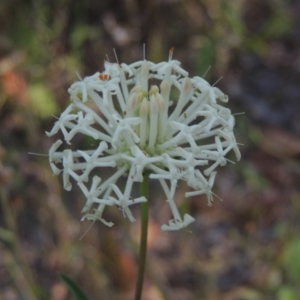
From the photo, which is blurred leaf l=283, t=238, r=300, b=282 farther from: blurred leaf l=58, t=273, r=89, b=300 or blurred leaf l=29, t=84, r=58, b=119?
blurred leaf l=29, t=84, r=58, b=119

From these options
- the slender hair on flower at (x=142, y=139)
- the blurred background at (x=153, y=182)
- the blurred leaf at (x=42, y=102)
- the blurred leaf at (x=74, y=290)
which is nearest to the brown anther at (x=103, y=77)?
the slender hair on flower at (x=142, y=139)

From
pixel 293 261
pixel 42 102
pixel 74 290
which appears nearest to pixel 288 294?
pixel 293 261

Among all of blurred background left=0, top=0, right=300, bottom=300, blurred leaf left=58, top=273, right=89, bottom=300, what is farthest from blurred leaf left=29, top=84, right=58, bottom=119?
blurred leaf left=58, top=273, right=89, bottom=300

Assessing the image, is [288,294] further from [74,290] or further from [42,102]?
[42,102]

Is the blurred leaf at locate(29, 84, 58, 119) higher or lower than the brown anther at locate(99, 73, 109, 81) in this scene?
lower

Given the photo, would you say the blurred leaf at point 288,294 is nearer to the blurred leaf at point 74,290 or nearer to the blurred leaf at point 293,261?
the blurred leaf at point 293,261
